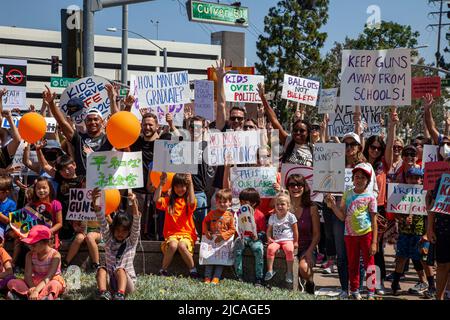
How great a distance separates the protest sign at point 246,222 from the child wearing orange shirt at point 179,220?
0.59 m

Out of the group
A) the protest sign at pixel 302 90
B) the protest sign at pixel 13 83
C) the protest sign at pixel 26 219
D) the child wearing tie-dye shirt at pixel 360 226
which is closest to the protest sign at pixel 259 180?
the child wearing tie-dye shirt at pixel 360 226

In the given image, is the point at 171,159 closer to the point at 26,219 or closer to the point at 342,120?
the point at 26,219

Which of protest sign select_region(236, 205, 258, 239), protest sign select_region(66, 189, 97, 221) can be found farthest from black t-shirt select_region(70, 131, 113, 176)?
protest sign select_region(236, 205, 258, 239)

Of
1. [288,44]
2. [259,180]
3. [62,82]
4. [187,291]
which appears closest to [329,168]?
[259,180]

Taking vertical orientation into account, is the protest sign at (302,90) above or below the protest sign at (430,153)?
above

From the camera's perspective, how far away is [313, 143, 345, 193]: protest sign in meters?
8.12

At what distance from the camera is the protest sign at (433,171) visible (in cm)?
775

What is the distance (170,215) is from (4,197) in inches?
79.2

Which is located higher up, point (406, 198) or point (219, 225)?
point (406, 198)

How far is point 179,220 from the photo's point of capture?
8133 mm

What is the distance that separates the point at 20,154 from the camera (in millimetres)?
9703

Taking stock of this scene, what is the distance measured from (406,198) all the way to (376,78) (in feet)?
5.54

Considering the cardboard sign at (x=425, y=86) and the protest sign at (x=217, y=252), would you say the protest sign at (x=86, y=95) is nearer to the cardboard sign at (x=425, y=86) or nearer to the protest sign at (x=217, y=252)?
the protest sign at (x=217, y=252)

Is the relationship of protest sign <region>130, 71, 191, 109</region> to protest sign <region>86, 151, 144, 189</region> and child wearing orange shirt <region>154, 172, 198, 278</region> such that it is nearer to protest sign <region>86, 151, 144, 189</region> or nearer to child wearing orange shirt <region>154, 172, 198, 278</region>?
child wearing orange shirt <region>154, 172, 198, 278</region>
